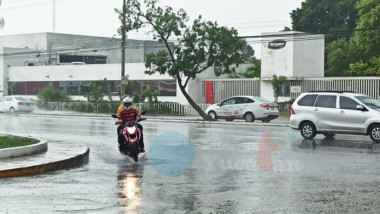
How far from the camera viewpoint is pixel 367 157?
15.9 meters

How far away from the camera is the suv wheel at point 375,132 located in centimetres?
2030

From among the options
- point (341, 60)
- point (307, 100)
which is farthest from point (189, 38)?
point (341, 60)

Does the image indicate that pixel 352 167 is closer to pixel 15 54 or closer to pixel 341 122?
pixel 341 122

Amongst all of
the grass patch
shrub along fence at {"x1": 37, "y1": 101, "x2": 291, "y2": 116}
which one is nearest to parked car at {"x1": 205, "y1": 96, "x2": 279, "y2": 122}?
shrub along fence at {"x1": 37, "y1": 101, "x2": 291, "y2": 116}

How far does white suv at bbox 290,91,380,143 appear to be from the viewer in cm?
2052

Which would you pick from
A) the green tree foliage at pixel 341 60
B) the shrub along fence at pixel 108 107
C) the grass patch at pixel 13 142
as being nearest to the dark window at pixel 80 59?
the shrub along fence at pixel 108 107

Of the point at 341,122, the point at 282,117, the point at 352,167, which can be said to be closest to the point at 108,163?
the point at 352,167

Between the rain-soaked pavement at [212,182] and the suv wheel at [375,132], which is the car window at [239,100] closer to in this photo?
the suv wheel at [375,132]

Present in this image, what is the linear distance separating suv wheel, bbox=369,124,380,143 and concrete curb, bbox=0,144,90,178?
31.1ft

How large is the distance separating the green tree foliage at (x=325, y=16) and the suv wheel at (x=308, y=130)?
2051 inches

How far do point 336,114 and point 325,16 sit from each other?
56575 mm

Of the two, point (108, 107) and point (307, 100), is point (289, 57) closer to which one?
point (108, 107)

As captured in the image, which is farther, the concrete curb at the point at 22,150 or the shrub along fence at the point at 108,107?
the shrub along fence at the point at 108,107

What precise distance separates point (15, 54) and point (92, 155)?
174 feet
